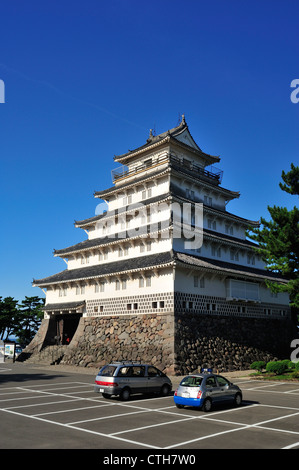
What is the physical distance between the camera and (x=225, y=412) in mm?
15523

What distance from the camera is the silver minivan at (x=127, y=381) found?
18438 millimetres

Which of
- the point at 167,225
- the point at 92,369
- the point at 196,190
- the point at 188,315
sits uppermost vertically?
the point at 196,190

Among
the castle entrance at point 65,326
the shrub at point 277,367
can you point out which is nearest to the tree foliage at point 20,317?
the castle entrance at point 65,326

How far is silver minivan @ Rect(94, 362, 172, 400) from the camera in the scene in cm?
1844

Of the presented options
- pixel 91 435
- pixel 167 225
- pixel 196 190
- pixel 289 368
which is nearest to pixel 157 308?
pixel 167 225

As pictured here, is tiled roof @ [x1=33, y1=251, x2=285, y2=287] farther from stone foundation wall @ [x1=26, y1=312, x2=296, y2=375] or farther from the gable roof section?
the gable roof section

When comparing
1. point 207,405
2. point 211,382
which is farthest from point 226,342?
point 207,405

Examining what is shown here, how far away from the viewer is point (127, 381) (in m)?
18.8

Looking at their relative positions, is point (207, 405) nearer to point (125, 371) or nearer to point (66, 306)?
point (125, 371)

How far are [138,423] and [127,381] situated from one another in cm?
577

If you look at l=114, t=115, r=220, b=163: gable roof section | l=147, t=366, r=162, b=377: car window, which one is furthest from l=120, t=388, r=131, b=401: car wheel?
l=114, t=115, r=220, b=163: gable roof section

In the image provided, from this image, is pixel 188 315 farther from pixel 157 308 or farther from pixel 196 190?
pixel 196 190

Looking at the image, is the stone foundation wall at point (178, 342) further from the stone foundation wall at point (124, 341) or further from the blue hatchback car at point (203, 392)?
the blue hatchback car at point (203, 392)
